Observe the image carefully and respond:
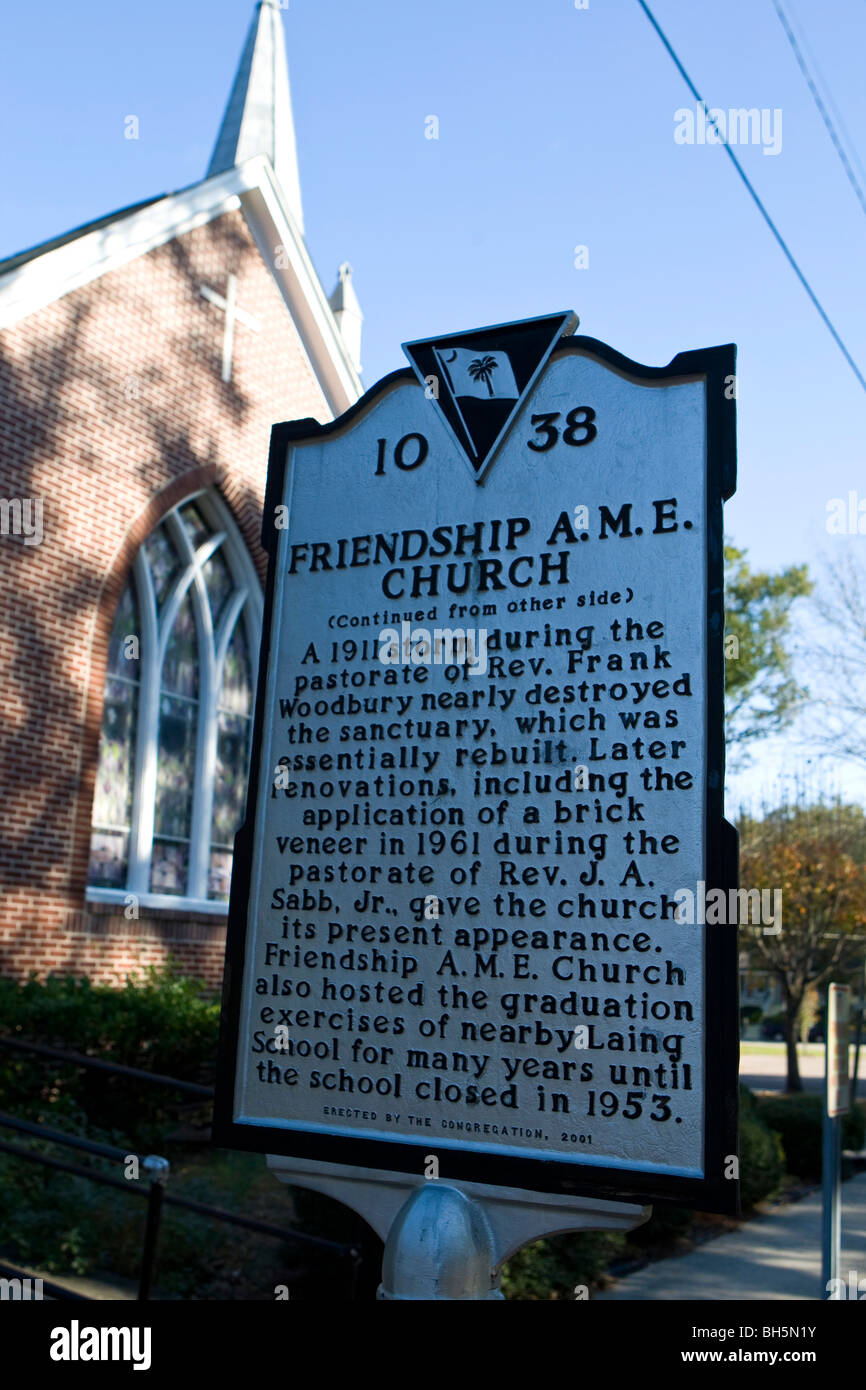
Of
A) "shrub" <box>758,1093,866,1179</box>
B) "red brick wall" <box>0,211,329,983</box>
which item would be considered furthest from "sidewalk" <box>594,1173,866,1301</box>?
"red brick wall" <box>0,211,329,983</box>

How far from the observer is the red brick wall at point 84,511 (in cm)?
1024

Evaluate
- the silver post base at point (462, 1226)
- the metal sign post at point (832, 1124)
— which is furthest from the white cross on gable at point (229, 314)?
the silver post base at point (462, 1226)

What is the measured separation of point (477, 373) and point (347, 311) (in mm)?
14147

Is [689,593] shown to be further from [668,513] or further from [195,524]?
[195,524]

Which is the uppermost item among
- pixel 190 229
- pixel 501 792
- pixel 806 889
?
pixel 190 229

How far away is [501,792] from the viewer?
331 centimetres

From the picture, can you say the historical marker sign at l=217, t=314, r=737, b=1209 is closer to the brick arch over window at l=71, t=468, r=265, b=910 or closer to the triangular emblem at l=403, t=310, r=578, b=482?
the triangular emblem at l=403, t=310, r=578, b=482

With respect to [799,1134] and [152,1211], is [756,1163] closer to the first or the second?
[799,1134]

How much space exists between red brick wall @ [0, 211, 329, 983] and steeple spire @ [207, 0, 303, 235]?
4282 mm

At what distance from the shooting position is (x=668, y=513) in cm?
328

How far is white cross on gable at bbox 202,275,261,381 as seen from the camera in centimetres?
1275

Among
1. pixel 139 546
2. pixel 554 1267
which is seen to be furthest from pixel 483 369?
pixel 139 546

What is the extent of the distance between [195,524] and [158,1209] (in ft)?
29.3

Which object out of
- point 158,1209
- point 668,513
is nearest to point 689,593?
point 668,513
